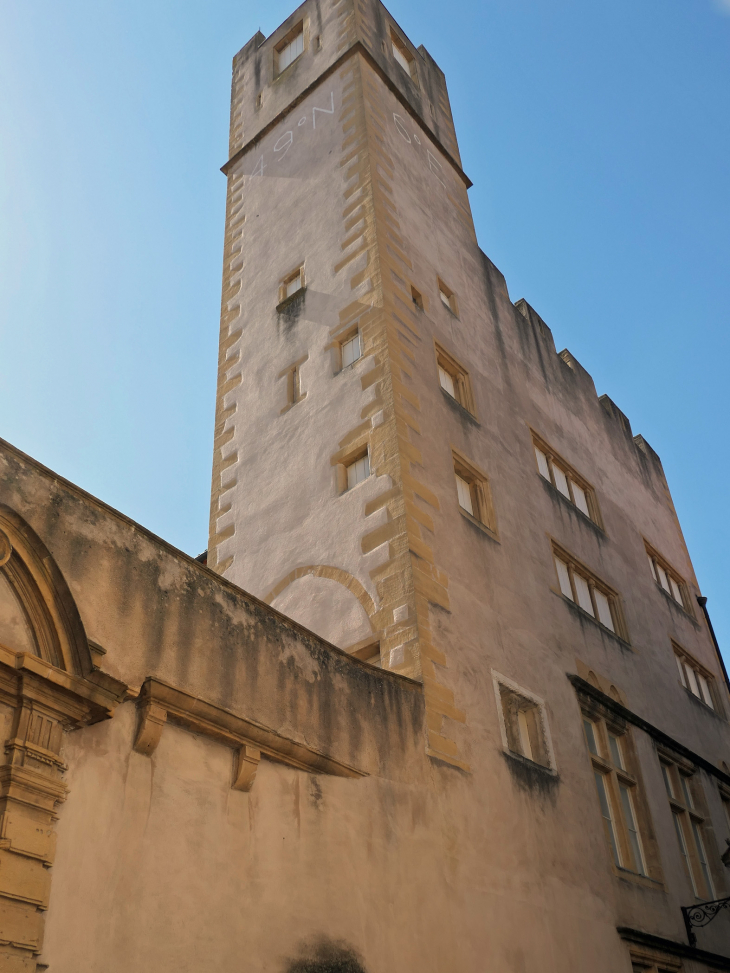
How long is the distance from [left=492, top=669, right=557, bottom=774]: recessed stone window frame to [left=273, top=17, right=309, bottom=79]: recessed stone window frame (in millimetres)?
14586

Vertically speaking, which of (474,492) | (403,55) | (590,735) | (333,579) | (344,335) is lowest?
(590,735)

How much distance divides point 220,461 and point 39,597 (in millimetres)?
8577

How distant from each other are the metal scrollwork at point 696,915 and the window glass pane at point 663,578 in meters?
7.65

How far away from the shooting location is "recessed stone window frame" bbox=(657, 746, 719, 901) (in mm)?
14625

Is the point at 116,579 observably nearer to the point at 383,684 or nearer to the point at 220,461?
the point at 383,684

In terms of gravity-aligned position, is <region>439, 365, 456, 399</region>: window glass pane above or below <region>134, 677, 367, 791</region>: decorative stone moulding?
above

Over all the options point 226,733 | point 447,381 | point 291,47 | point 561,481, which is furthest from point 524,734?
point 291,47

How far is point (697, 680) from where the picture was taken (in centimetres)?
1959

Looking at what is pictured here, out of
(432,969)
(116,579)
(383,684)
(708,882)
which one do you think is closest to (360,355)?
(383,684)

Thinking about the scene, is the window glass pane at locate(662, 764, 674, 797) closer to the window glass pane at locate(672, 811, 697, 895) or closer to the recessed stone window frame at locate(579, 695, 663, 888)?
the window glass pane at locate(672, 811, 697, 895)

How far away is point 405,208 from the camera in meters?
16.8

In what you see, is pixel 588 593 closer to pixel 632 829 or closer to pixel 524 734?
pixel 632 829

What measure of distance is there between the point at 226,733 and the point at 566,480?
1133cm

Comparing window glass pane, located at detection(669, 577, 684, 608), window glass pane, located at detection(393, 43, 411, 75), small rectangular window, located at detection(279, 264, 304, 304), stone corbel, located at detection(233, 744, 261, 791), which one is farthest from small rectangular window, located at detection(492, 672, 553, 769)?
window glass pane, located at detection(393, 43, 411, 75)
